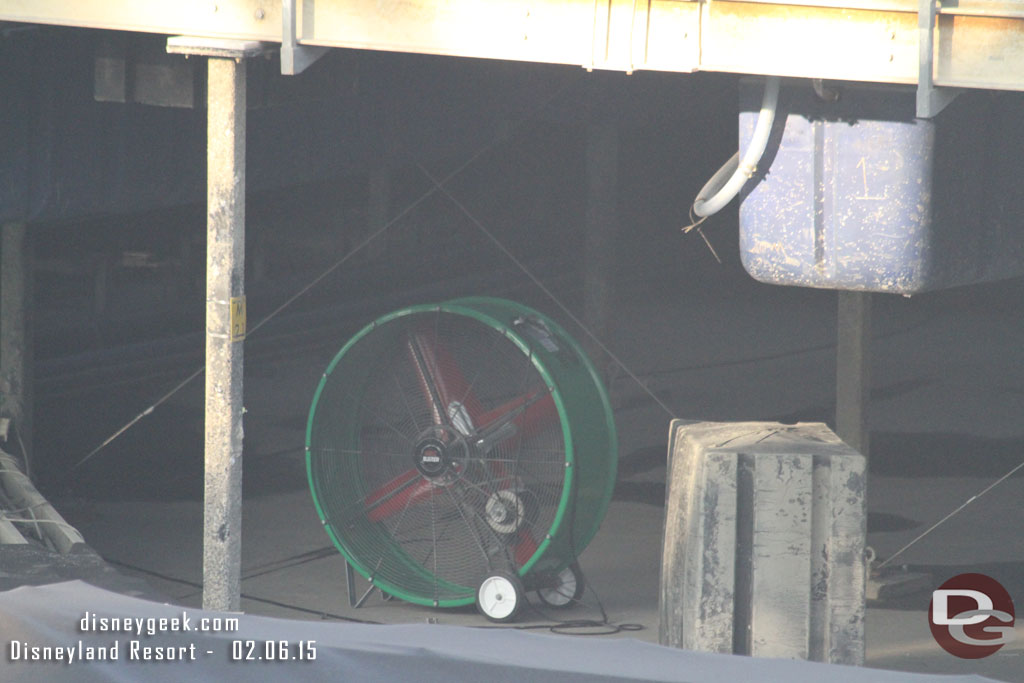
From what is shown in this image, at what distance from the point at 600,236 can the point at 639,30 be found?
8.30 meters

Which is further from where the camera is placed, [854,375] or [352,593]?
[854,375]

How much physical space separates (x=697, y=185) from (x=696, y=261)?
1.49 meters

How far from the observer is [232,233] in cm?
711

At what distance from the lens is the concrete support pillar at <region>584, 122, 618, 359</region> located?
14.9 metres

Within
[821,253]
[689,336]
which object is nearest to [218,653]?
[821,253]

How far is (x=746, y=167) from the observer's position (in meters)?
7.25

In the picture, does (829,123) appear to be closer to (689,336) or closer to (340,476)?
(340,476)

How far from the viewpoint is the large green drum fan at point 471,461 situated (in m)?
8.75

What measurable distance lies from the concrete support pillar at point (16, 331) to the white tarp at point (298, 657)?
6.95m

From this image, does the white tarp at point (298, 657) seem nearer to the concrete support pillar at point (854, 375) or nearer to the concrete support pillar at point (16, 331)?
the concrete support pillar at point (854, 375)
